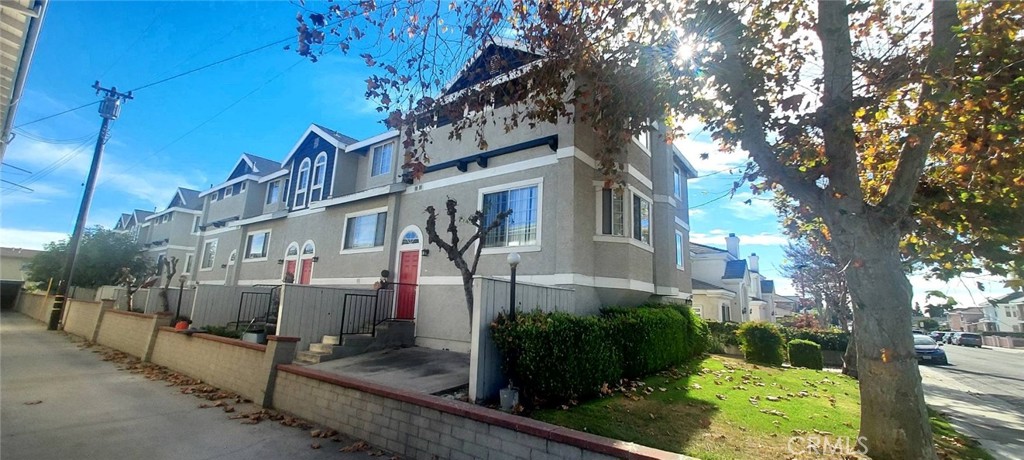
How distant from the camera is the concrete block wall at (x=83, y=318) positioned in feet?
59.6

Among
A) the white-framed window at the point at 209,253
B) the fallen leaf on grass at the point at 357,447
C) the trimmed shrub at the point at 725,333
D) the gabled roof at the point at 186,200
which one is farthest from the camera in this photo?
the gabled roof at the point at 186,200

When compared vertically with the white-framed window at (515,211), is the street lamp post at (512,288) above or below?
below

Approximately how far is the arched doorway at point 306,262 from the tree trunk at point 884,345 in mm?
17861

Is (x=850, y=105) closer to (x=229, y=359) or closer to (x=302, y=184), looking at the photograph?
(x=229, y=359)

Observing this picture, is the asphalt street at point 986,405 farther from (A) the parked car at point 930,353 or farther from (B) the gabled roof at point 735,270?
(B) the gabled roof at point 735,270

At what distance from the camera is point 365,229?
16109mm

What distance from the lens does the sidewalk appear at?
6.88 metres

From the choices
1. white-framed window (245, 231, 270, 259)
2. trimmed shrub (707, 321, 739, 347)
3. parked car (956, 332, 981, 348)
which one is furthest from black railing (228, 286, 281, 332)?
parked car (956, 332, 981, 348)

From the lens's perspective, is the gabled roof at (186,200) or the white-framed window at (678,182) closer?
the white-framed window at (678,182)

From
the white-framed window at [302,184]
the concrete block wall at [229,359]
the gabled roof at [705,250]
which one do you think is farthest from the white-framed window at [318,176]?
the gabled roof at [705,250]

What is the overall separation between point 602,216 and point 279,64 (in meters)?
9.23

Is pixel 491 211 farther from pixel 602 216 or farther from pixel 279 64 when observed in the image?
pixel 279 64

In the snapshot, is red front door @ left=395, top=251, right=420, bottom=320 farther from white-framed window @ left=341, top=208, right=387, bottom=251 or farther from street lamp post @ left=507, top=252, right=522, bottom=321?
street lamp post @ left=507, top=252, right=522, bottom=321

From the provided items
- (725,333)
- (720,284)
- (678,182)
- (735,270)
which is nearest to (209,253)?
(678,182)
